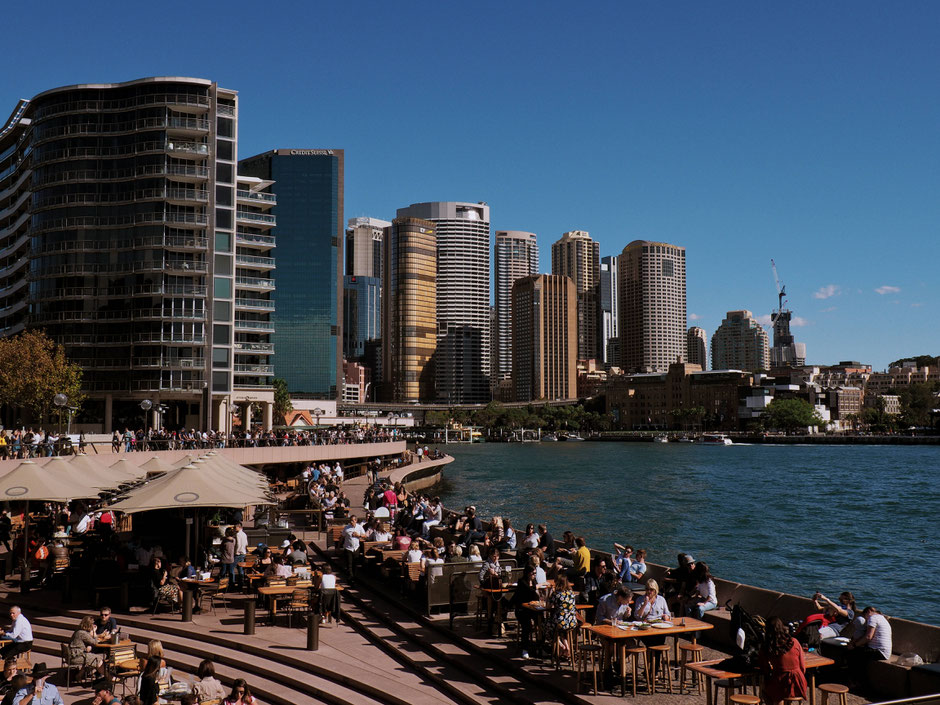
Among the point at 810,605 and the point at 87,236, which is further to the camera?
the point at 87,236

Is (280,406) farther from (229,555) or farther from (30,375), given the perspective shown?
(229,555)

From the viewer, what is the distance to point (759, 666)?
903cm

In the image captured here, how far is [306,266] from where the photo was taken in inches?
6014

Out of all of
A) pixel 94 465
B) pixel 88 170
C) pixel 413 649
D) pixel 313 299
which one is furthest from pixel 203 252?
pixel 313 299

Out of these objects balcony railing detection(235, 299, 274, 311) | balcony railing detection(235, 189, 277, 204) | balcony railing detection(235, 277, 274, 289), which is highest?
balcony railing detection(235, 189, 277, 204)

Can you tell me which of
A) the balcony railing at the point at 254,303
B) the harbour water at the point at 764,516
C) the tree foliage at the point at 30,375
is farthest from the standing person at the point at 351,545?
the balcony railing at the point at 254,303

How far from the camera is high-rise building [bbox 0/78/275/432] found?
69.2 m

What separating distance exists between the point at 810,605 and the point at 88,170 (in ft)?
236

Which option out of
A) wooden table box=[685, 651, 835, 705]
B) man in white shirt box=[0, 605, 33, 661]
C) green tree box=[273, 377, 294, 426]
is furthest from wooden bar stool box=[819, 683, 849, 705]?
green tree box=[273, 377, 294, 426]

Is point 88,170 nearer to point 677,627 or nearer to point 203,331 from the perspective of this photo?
point 203,331

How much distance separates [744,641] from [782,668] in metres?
2.55

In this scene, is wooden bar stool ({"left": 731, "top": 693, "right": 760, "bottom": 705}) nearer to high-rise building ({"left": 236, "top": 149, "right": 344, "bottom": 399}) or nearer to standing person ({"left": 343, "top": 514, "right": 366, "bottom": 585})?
standing person ({"left": 343, "top": 514, "right": 366, "bottom": 585})

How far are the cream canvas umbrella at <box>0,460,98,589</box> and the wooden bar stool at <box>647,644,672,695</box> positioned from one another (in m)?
13.9

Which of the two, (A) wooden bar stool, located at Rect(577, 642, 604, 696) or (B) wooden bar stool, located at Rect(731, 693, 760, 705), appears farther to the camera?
(A) wooden bar stool, located at Rect(577, 642, 604, 696)
